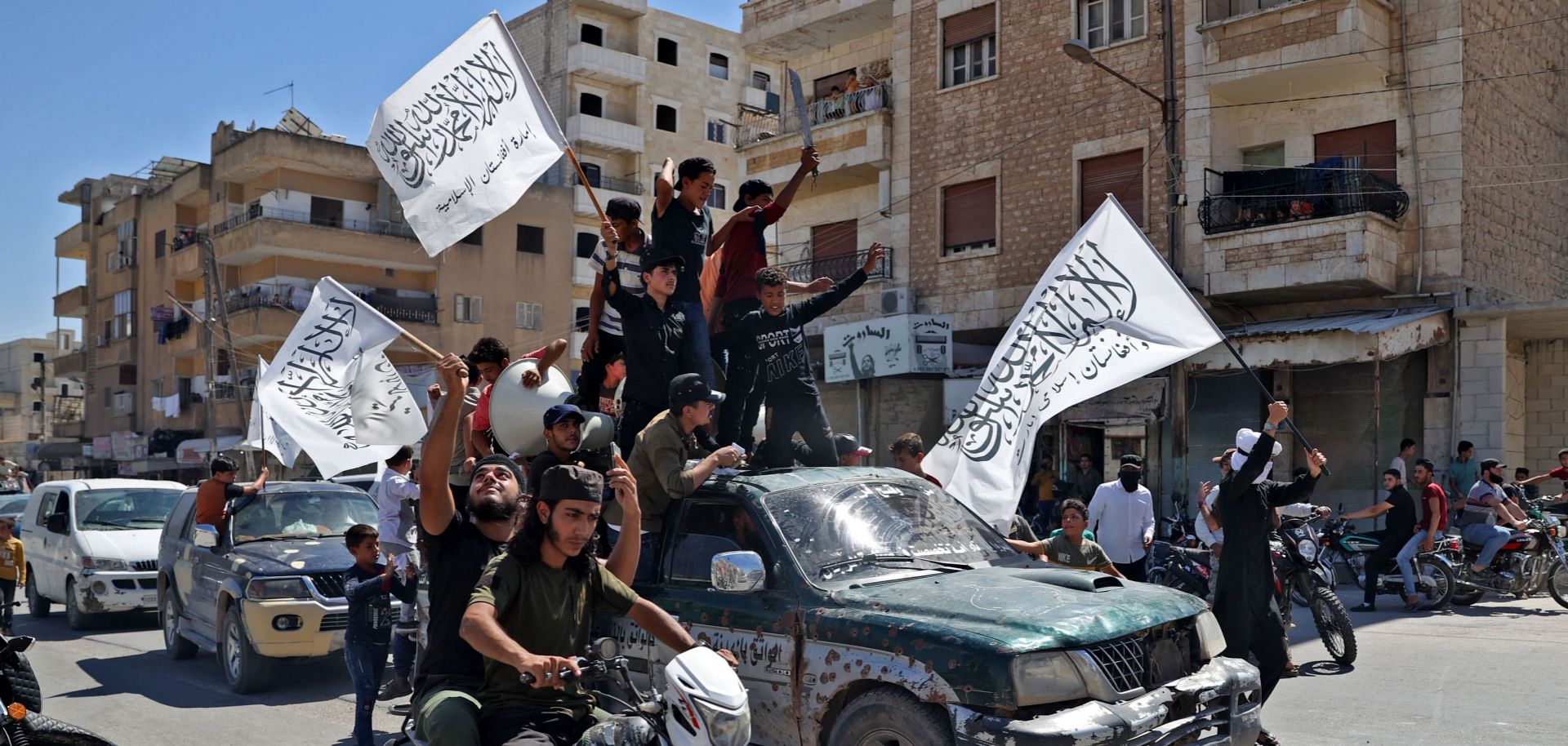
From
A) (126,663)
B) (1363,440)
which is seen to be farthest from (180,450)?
(1363,440)

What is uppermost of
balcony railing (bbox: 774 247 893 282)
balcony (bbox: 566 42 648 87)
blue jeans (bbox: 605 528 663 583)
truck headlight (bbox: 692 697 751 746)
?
balcony (bbox: 566 42 648 87)

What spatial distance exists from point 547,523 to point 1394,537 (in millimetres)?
12386

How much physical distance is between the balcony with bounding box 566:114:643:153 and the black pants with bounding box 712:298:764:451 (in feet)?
130

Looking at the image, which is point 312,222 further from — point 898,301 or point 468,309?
point 898,301

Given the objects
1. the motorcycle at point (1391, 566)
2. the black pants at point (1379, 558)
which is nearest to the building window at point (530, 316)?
the motorcycle at point (1391, 566)

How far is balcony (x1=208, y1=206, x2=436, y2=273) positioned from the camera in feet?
141

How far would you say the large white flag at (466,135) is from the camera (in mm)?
8242

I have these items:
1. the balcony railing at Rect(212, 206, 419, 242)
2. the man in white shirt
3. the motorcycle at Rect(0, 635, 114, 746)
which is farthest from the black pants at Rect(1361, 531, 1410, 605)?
the balcony railing at Rect(212, 206, 419, 242)

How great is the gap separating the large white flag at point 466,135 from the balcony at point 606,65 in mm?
38960

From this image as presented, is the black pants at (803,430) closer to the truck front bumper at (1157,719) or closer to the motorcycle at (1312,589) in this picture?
the truck front bumper at (1157,719)

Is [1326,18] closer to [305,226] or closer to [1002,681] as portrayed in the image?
[1002,681]

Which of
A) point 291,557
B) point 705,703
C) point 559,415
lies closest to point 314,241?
point 291,557

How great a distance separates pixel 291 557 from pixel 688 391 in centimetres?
585

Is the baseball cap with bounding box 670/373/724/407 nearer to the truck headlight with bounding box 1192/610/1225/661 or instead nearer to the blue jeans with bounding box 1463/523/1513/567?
the truck headlight with bounding box 1192/610/1225/661
